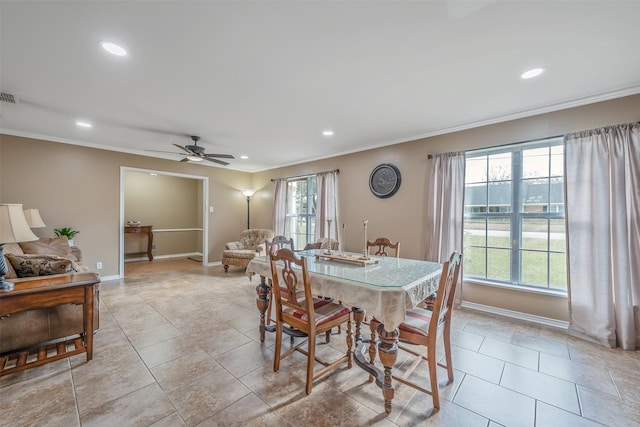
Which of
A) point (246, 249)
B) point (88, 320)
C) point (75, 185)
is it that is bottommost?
point (88, 320)

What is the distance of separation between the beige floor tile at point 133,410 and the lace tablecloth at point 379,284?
1122mm

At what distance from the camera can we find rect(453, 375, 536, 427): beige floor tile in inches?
63.0

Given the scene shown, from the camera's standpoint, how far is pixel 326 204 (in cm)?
500

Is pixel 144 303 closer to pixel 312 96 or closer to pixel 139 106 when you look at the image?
pixel 139 106

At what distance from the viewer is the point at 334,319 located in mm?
2018

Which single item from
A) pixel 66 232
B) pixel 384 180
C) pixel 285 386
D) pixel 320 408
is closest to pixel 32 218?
pixel 66 232

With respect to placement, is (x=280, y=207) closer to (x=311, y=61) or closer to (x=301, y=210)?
(x=301, y=210)

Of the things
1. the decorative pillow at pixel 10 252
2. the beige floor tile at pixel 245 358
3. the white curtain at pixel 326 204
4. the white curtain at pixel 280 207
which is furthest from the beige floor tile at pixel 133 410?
the white curtain at pixel 280 207

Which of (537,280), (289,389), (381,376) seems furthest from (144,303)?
(537,280)

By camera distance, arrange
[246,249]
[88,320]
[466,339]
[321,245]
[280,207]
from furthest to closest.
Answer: [280,207] → [246,249] → [321,245] → [466,339] → [88,320]

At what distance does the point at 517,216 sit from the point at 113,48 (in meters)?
4.32

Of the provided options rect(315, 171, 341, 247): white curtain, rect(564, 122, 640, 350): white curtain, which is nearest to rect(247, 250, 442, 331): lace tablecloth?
rect(564, 122, 640, 350): white curtain

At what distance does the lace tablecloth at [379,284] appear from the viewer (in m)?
1.59

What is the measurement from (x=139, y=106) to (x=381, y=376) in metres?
3.61
